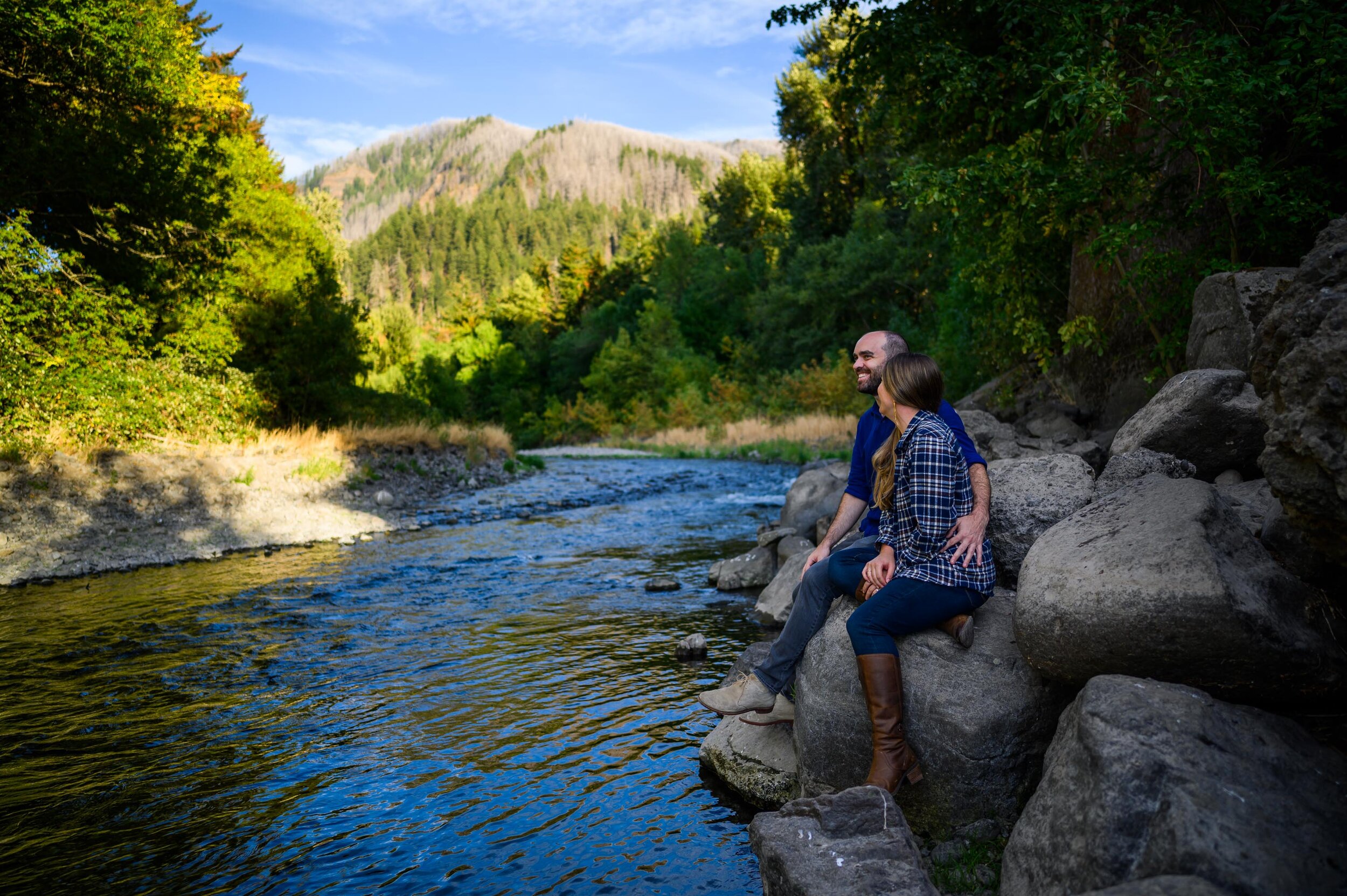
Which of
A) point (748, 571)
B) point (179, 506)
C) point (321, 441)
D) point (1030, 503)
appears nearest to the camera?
point (1030, 503)

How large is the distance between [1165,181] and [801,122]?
46.3 meters

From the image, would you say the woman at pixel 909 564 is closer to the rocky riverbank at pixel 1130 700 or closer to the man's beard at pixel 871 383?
the rocky riverbank at pixel 1130 700

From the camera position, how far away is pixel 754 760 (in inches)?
177

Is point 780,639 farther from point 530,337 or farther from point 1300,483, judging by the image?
point 530,337

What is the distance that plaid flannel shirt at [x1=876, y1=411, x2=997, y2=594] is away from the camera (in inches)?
153

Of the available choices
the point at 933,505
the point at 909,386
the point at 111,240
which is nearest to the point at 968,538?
the point at 933,505

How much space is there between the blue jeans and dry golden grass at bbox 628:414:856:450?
23339 mm

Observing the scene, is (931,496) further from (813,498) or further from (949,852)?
(813,498)

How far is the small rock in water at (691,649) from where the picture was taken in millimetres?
6926

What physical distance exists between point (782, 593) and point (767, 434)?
1007 inches

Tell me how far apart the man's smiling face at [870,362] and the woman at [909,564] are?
48 cm

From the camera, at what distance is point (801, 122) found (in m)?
50.4

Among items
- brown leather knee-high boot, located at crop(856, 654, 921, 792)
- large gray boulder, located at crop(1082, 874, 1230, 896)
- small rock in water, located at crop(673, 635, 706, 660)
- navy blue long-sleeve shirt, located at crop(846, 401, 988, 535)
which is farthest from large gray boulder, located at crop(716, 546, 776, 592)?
large gray boulder, located at crop(1082, 874, 1230, 896)

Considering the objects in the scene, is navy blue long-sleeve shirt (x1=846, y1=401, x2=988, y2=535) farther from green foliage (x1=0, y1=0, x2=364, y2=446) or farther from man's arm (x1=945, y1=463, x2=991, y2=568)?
green foliage (x1=0, y1=0, x2=364, y2=446)
